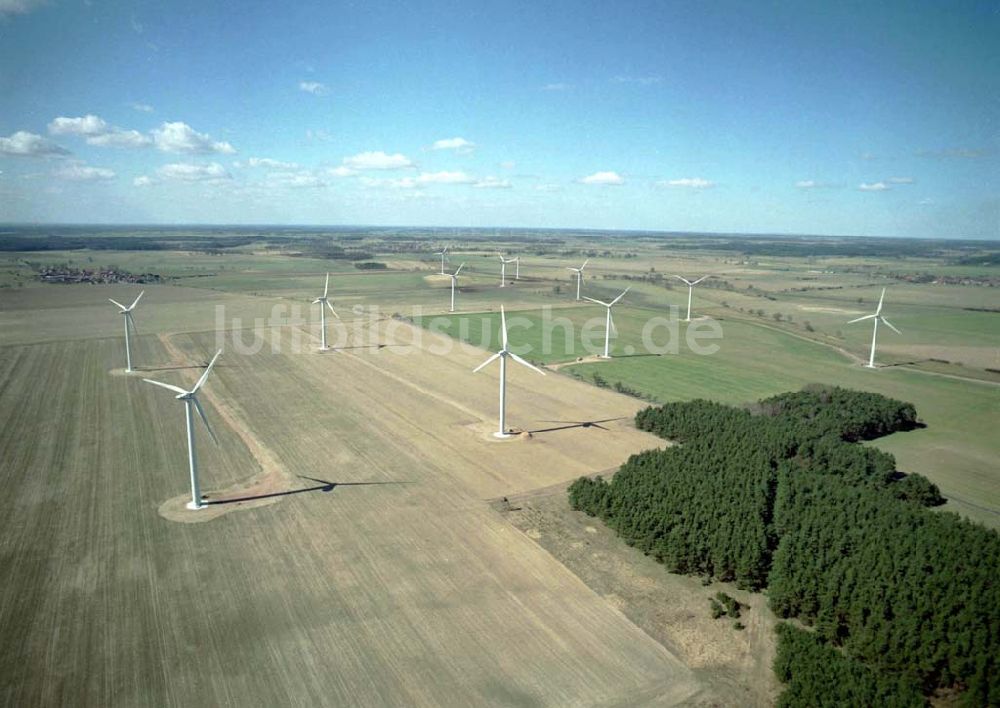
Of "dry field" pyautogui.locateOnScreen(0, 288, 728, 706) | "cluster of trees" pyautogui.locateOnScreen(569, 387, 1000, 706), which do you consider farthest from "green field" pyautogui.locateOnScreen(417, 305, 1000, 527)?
"dry field" pyautogui.locateOnScreen(0, 288, 728, 706)

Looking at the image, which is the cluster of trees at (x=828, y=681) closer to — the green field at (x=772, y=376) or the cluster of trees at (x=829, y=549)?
the cluster of trees at (x=829, y=549)

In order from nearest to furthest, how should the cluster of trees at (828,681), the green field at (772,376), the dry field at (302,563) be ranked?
the cluster of trees at (828,681), the dry field at (302,563), the green field at (772,376)

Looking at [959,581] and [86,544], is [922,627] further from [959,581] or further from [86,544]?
[86,544]

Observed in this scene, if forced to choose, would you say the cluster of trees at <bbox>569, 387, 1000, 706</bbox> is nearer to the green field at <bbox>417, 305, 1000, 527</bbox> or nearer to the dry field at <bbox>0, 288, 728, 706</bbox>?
the dry field at <bbox>0, 288, 728, 706</bbox>

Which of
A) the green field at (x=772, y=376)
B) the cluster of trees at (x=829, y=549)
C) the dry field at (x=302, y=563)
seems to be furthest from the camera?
the green field at (x=772, y=376)

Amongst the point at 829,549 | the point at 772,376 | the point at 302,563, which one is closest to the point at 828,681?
the point at 829,549

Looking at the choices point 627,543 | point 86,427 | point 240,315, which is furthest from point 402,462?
point 240,315

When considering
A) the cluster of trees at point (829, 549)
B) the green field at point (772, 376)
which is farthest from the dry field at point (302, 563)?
the green field at point (772, 376)
